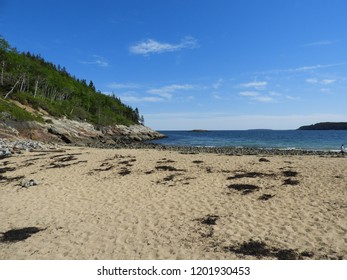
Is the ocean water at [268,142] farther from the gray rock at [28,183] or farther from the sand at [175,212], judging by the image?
the gray rock at [28,183]

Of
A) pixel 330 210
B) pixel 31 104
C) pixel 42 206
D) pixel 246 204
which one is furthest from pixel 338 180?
pixel 31 104

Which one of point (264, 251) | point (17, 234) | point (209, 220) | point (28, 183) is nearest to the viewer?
point (264, 251)

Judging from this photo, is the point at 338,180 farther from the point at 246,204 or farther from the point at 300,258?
the point at 300,258

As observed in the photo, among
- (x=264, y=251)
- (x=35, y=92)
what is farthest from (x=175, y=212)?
(x=35, y=92)

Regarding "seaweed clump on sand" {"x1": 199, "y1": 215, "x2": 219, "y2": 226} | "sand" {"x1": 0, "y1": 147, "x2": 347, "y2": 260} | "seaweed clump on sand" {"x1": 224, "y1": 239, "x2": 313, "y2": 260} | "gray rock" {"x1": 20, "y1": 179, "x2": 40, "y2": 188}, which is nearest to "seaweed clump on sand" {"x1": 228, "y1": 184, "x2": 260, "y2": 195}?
"sand" {"x1": 0, "y1": 147, "x2": 347, "y2": 260}

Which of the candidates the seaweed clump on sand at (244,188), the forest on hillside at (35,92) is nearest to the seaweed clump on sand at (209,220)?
the seaweed clump on sand at (244,188)

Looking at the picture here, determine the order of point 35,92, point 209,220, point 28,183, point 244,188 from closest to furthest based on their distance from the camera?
point 209,220 < point 244,188 < point 28,183 < point 35,92

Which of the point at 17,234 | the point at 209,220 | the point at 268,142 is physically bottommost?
the point at 17,234

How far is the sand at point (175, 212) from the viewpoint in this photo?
8703 millimetres

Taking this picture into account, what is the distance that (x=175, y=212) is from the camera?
1209 centimetres

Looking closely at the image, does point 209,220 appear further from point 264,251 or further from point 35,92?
point 35,92

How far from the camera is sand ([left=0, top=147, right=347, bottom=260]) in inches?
343

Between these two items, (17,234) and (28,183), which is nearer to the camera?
(17,234)
